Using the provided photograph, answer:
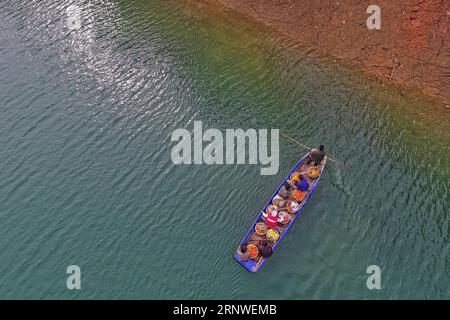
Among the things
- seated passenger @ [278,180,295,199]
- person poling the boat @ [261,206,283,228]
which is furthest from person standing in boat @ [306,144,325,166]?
person poling the boat @ [261,206,283,228]

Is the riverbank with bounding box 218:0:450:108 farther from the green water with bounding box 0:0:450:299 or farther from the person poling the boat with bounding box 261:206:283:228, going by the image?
the person poling the boat with bounding box 261:206:283:228

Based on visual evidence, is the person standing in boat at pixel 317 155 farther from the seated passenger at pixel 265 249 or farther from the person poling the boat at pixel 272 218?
the seated passenger at pixel 265 249

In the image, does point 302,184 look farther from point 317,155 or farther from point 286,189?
point 317,155

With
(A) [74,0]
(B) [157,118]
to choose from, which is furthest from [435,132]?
(A) [74,0]

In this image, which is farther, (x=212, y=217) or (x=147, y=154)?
(x=147, y=154)

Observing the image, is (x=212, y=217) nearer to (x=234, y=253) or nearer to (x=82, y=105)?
(x=234, y=253)

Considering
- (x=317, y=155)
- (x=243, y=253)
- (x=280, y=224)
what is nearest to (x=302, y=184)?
(x=317, y=155)
